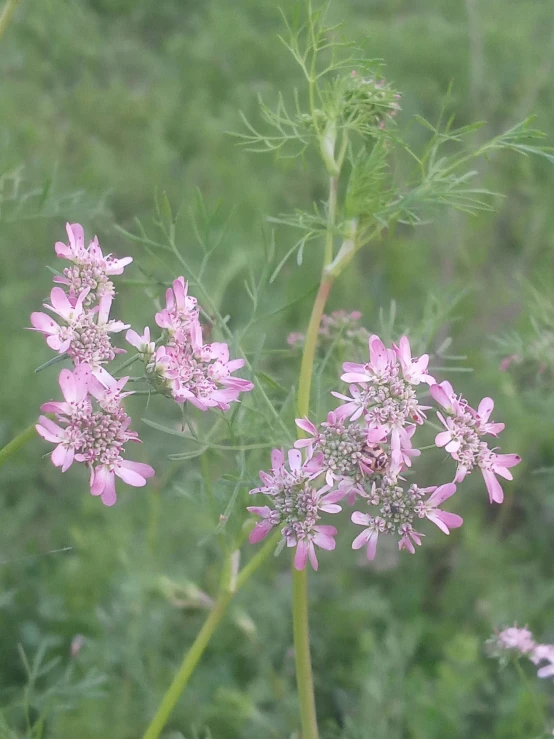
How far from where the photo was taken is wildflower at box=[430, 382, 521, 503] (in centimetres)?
92

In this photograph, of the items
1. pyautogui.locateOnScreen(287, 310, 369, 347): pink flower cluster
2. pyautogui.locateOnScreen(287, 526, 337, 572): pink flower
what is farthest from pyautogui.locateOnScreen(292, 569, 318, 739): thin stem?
pyautogui.locateOnScreen(287, 310, 369, 347): pink flower cluster

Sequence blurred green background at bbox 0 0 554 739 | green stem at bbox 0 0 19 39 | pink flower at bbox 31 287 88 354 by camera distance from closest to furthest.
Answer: pink flower at bbox 31 287 88 354, green stem at bbox 0 0 19 39, blurred green background at bbox 0 0 554 739

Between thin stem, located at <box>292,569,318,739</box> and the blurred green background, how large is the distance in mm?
207

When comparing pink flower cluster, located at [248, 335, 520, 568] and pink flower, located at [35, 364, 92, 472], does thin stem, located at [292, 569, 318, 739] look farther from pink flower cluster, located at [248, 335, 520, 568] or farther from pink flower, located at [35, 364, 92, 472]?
pink flower, located at [35, 364, 92, 472]

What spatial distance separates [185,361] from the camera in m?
0.91

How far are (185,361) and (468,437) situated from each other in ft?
1.19

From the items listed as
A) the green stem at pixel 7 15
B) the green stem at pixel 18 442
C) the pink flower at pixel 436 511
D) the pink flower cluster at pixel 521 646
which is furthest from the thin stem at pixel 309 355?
the green stem at pixel 7 15

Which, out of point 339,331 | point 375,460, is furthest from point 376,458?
point 339,331

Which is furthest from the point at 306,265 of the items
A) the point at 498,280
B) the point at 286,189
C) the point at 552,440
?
the point at 552,440

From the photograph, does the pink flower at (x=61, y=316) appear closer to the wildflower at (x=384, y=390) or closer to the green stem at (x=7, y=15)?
the wildflower at (x=384, y=390)

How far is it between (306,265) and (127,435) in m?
1.97

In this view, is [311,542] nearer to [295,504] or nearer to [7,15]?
[295,504]

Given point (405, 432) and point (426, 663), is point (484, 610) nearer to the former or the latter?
point (426, 663)

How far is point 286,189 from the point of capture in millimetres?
3141
